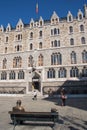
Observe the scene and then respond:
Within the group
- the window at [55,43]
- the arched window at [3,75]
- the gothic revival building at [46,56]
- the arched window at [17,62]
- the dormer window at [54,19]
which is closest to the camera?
the gothic revival building at [46,56]

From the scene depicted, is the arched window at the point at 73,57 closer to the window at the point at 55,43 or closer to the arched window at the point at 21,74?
the window at the point at 55,43

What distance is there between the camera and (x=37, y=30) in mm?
40344

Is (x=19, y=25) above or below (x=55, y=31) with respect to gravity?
above

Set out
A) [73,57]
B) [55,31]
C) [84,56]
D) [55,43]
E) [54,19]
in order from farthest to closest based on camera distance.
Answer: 1. [54,19]
2. [55,31]
3. [55,43]
4. [73,57]
5. [84,56]

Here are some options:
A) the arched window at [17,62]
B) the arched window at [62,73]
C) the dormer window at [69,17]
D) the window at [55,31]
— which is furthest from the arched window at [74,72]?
the arched window at [17,62]

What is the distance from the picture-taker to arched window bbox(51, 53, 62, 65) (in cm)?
3688

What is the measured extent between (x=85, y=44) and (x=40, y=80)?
503 inches

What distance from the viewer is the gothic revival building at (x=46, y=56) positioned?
115 feet

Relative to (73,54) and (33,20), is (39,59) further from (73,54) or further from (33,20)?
(33,20)

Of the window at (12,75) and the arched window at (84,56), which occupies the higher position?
the arched window at (84,56)

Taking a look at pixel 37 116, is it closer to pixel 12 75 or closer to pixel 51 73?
pixel 51 73

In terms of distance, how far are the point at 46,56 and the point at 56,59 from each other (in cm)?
252

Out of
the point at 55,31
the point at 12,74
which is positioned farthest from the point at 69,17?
the point at 12,74

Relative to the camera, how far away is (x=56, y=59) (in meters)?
37.1
